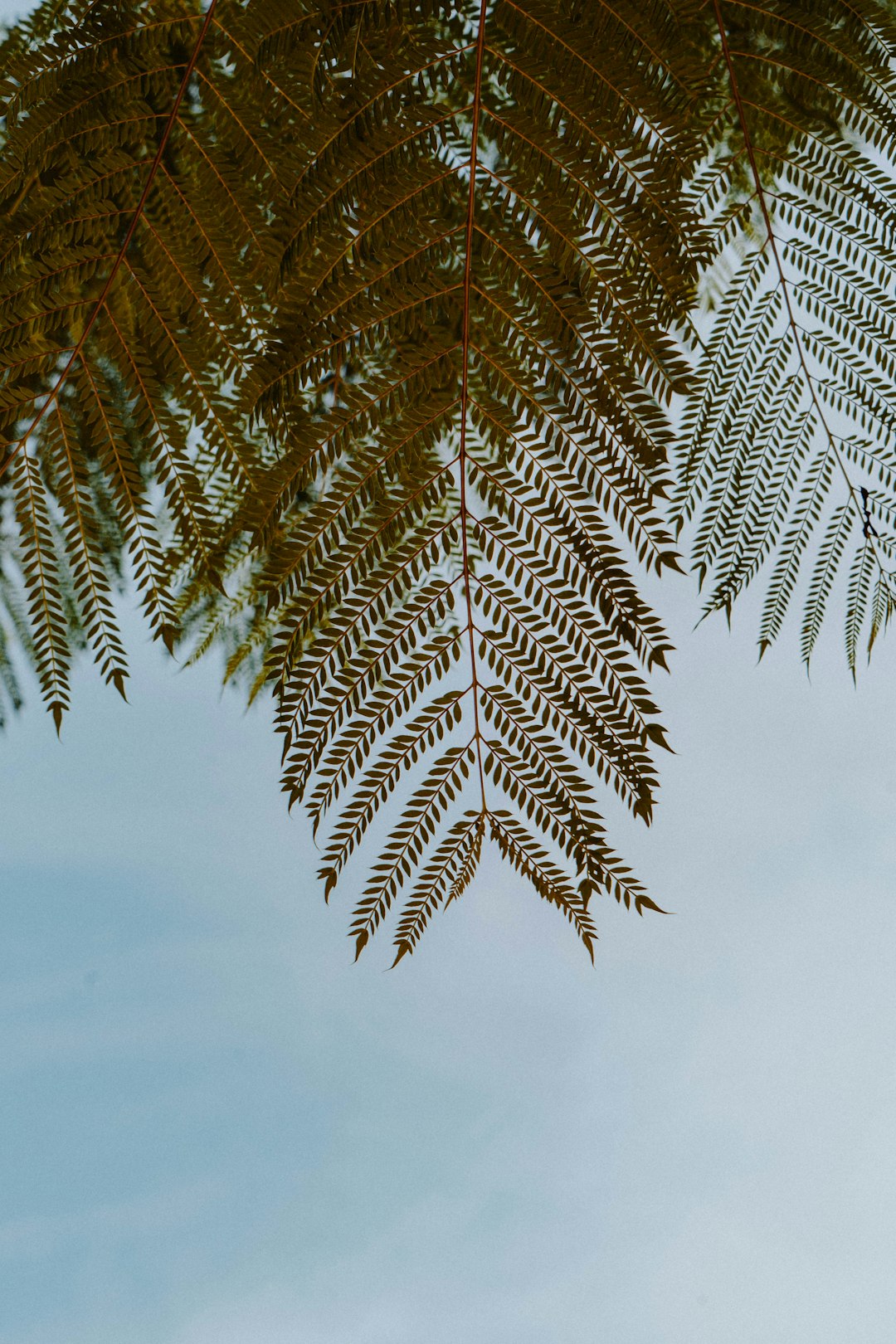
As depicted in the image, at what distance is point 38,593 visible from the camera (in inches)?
70.6

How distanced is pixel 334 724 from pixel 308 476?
406 millimetres

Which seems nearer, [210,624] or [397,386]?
[397,386]

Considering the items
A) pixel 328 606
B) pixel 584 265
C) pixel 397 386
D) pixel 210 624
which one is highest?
pixel 210 624

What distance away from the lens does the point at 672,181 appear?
5.41 ft

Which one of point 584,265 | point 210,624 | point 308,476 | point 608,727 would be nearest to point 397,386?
point 308,476

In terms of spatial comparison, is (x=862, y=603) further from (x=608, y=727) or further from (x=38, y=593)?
(x=38, y=593)

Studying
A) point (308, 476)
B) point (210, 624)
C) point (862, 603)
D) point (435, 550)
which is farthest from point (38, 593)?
point (862, 603)

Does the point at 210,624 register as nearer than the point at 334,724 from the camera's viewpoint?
No

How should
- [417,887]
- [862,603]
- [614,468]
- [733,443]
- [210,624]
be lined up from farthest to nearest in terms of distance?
[210,624] → [862,603] → [733,443] → [417,887] → [614,468]

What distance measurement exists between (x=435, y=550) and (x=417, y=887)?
56 centimetres

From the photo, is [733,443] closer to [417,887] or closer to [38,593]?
[417,887]

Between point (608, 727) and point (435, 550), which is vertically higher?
point (435, 550)

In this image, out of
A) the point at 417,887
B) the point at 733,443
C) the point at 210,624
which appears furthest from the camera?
the point at 210,624

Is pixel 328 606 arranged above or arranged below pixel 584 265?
below
